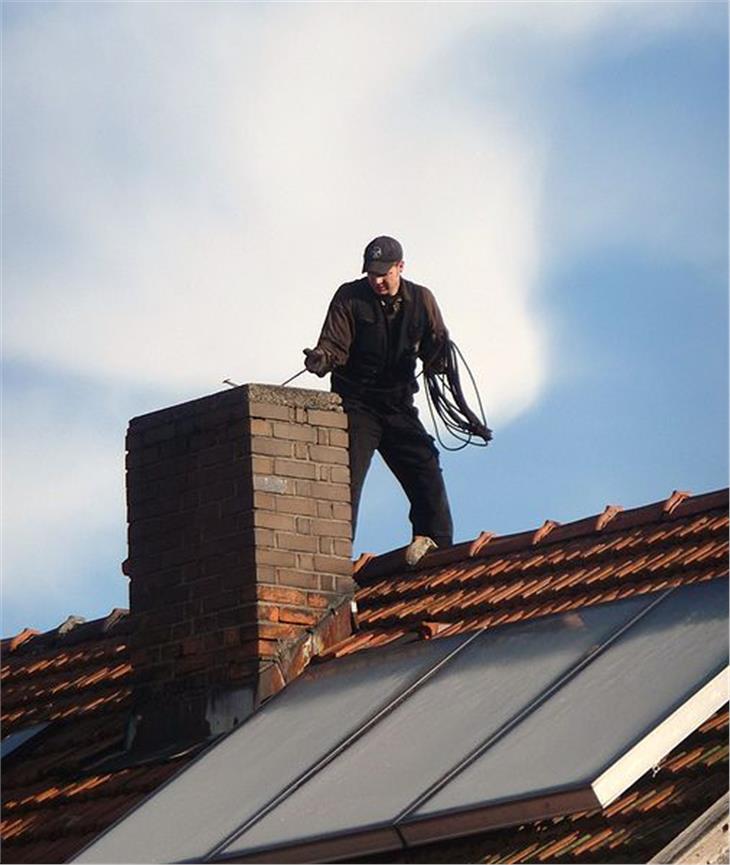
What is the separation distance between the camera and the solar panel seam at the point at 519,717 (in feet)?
25.6

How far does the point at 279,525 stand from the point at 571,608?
1.57 m

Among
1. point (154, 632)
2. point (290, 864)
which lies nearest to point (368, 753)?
point (290, 864)

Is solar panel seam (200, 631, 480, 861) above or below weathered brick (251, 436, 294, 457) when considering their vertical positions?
below

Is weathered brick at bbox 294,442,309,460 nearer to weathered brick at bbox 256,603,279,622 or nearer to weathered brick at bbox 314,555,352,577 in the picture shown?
weathered brick at bbox 314,555,352,577

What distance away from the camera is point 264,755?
8.89 metres

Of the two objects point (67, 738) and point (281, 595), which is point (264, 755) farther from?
point (67, 738)

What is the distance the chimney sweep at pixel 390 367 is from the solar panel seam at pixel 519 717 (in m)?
2.37

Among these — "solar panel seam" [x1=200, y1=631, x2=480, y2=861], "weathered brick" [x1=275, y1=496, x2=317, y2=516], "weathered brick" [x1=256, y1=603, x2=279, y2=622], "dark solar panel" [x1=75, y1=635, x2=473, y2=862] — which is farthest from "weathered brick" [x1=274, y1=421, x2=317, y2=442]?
"solar panel seam" [x1=200, y1=631, x2=480, y2=861]

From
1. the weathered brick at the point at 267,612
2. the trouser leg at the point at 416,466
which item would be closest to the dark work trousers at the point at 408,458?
the trouser leg at the point at 416,466

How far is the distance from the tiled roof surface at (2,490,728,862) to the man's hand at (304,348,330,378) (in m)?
0.89

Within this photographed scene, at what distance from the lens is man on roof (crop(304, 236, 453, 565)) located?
10969 mm

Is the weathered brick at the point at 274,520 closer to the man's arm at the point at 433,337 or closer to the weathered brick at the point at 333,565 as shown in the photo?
the weathered brick at the point at 333,565

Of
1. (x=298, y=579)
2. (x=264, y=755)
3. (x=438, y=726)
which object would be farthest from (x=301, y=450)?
(x=438, y=726)

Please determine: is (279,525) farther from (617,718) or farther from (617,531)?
(617,718)
